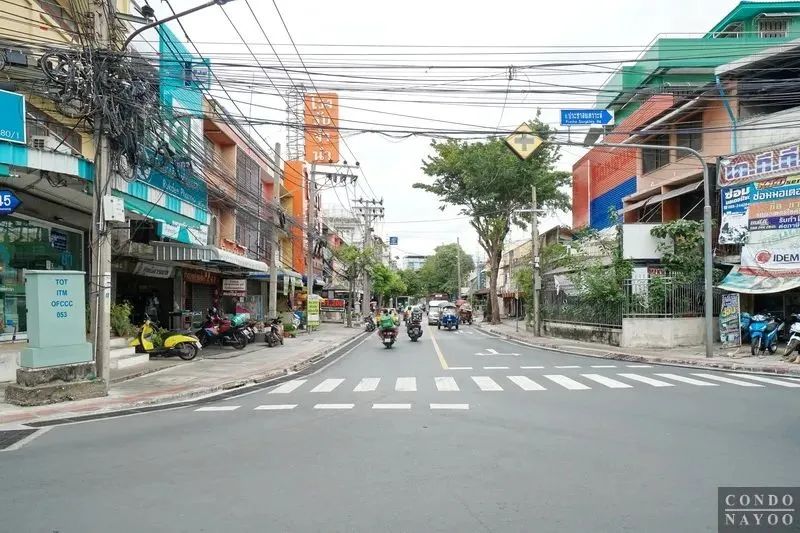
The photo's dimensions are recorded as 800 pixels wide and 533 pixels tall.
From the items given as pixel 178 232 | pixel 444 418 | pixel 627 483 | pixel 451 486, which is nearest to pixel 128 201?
pixel 178 232

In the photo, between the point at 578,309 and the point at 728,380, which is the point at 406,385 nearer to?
the point at 728,380

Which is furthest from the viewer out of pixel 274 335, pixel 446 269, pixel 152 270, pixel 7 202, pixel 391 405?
pixel 446 269

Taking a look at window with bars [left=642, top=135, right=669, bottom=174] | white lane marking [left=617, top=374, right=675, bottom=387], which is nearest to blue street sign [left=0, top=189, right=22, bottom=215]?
white lane marking [left=617, top=374, right=675, bottom=387]

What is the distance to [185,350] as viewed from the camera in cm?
1745

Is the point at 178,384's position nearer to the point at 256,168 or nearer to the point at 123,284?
the point at 123,284

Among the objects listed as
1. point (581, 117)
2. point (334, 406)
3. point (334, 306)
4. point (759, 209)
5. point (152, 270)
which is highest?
point (581, 117)

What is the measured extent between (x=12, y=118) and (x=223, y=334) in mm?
11556

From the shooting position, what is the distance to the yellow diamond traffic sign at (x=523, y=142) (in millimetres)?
14180

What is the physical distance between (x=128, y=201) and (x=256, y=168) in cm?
1786

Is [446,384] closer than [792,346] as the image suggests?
Yes

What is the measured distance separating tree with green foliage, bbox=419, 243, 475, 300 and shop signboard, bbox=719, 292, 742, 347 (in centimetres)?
8090

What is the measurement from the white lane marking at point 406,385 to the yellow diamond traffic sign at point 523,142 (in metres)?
5.98

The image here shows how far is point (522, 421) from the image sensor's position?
8.20 m

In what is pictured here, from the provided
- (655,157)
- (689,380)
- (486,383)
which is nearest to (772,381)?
(689,380)
